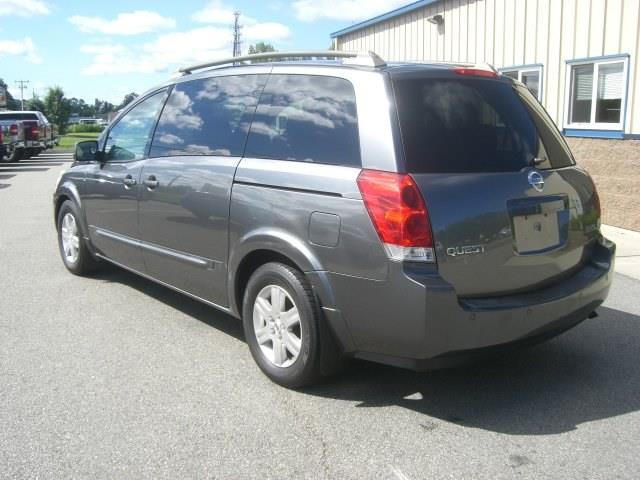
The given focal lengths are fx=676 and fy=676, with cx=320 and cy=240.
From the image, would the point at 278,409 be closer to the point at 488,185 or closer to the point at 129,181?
the point at 488,185

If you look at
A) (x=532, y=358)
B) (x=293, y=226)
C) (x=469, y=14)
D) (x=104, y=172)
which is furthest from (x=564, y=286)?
(x=469, y=14)

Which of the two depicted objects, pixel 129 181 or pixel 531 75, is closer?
pixel 129 181

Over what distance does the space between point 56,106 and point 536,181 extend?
83369 millimetres

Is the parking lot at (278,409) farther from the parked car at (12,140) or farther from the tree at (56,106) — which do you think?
the tree at (56,106)

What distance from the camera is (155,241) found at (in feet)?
16.4

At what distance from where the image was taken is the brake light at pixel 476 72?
3756mm

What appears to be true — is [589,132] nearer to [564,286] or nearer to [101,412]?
[564,286]

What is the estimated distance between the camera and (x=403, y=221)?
3.25 metres

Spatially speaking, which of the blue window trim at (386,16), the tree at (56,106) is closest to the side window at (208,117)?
the blue window trim at (386,16)

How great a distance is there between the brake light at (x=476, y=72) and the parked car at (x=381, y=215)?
2cm

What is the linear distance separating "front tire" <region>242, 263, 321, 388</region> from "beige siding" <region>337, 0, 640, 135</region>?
22.0 feet

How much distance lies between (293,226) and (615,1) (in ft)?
24.0

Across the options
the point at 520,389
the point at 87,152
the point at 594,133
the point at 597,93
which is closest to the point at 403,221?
the point at 520,389

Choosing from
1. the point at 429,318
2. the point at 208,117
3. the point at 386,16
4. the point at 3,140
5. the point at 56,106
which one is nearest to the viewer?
the point at 429,318
